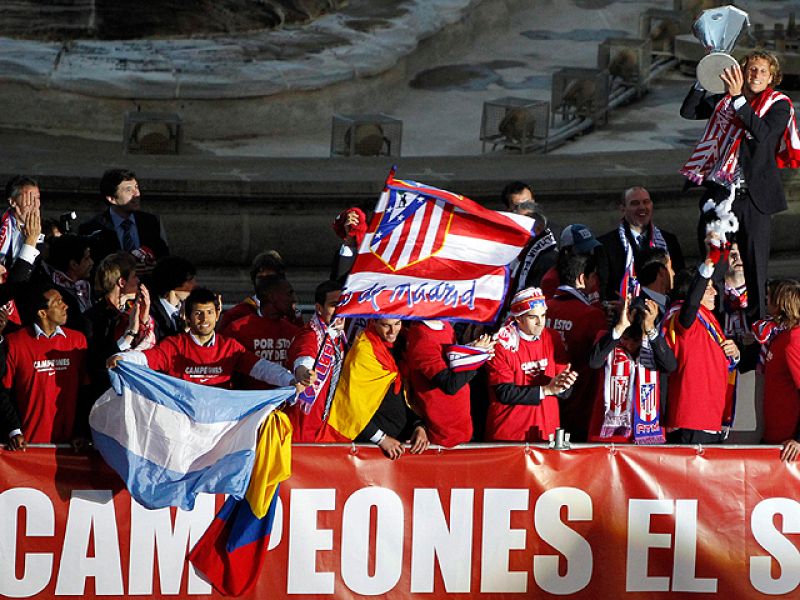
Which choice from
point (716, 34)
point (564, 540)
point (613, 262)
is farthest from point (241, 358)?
point (716, 34)

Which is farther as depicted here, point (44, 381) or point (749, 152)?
point (749, 152)

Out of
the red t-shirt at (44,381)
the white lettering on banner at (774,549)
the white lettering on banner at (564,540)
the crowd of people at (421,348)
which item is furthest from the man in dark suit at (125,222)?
the white lettering on banner at (774,549)

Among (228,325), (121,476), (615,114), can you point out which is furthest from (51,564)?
(615,114)

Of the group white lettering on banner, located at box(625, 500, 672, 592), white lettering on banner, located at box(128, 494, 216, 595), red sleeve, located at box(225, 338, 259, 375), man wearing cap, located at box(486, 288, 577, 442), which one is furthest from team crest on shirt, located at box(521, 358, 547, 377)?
white lettering on banner, located at box(128, 494, 216, 595)

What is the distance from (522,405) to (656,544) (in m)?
0.98

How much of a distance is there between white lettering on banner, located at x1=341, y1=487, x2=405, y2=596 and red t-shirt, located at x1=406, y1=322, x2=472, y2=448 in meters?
0.50

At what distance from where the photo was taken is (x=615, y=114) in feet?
66.1

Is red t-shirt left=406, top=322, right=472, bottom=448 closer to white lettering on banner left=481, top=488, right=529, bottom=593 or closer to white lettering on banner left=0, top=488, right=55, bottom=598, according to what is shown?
white lettering on banner left=481, top=488, right=529, bottom=593

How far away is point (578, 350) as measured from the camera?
1066 cm

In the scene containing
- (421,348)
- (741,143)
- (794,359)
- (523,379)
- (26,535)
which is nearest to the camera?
(26,535)

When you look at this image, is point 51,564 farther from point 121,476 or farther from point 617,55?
point 617,55

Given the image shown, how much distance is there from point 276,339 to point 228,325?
0.91 ft

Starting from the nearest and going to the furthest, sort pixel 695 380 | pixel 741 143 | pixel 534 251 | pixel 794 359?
pixel 794 359 → pixel 695 380 → pixel 534 251 → pixel 741 143

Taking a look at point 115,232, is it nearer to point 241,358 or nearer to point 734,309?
point 241,358
